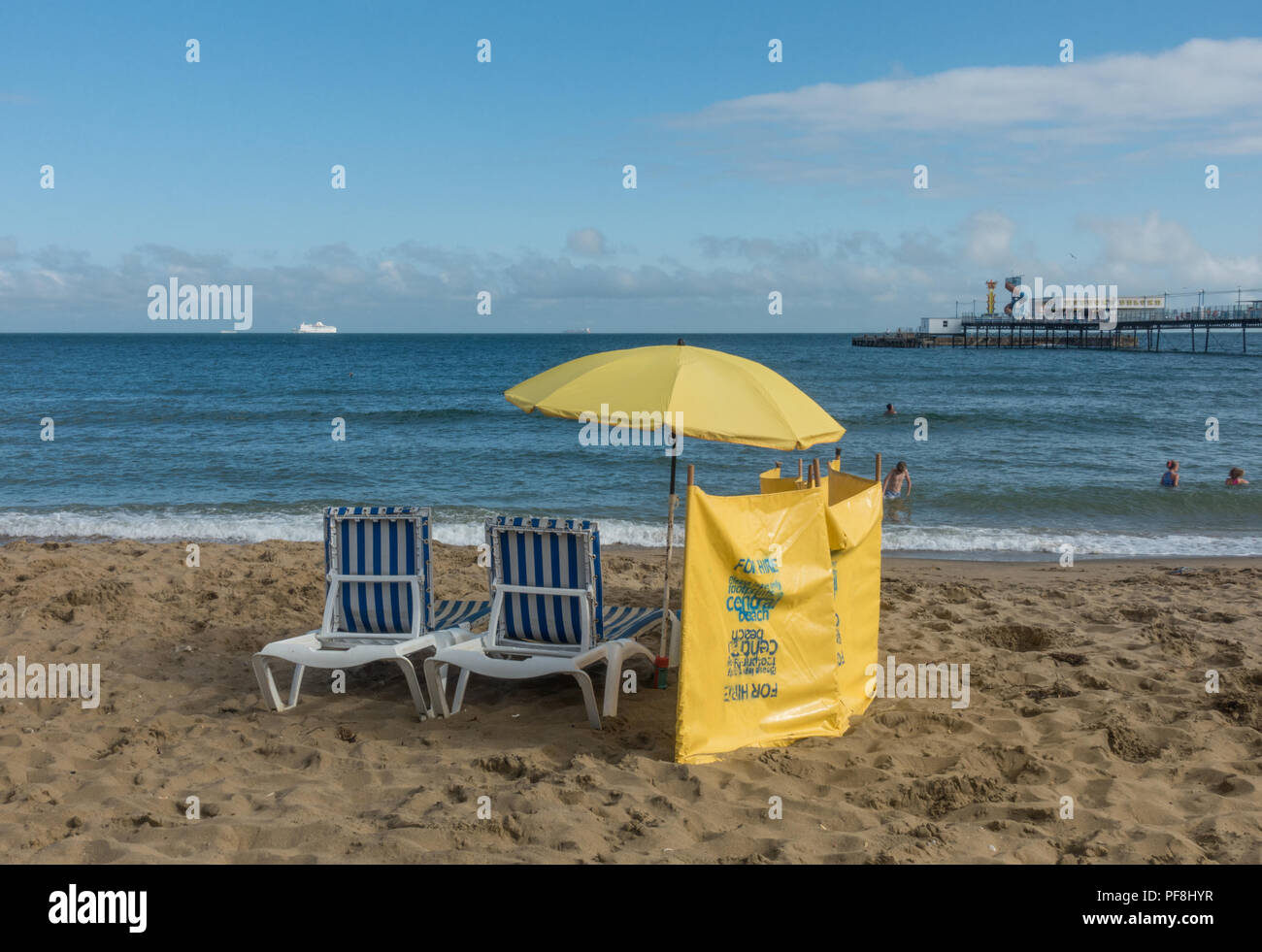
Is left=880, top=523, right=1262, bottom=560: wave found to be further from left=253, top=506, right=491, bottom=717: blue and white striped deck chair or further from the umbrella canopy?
left=253, top=506, right=491, bottom=717: blue and white striped deck chair

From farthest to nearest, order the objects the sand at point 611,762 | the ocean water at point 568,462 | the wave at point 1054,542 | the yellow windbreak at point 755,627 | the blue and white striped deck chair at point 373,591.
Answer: the ocean water at point 568,462, the wave at point 1054,542, the blue and white striped deck chair at point 373,591, the yellow windbreak at point 755,627, the sand at point 611,762

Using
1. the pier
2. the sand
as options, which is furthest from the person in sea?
the pier

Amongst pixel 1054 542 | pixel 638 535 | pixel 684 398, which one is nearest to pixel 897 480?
pixel 1054 542

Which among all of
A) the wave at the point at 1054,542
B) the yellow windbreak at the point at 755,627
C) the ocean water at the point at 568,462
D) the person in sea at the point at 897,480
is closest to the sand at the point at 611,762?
the yellow windbreak at the point at 755,627

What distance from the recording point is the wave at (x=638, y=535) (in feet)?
40.4

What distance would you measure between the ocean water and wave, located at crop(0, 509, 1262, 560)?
0.05m

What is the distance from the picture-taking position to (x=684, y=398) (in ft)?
15.9

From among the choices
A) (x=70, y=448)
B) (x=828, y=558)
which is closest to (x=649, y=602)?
(x=828, y=558)

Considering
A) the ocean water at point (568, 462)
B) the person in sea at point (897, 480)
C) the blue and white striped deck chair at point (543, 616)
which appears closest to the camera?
the blue and white striped deck chair at point (543, 616)

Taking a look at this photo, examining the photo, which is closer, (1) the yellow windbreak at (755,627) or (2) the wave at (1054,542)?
(1) the yellow windbreak at (755,627)

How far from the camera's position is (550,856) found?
3717mm

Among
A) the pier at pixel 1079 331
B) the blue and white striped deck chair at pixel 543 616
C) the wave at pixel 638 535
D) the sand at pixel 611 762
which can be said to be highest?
the pier at pixel 1079 331

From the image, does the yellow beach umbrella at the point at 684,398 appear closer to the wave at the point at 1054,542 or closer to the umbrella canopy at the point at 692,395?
the umbrella canopy at the point at 692,395

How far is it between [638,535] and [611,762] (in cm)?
822
